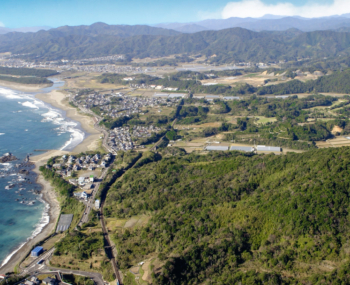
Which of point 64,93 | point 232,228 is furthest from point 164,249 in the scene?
point 64,93

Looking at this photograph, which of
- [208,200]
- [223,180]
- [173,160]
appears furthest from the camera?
[173,160]

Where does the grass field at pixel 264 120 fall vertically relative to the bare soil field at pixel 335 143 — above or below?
above

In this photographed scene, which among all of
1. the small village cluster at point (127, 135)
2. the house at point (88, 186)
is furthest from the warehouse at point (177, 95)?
the house at point (88, 186)

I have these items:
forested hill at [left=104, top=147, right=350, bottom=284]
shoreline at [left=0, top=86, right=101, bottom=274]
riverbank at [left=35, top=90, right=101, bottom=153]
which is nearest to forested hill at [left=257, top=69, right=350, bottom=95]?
riverbank at [left=35, top=90, right=101, bottom=153]

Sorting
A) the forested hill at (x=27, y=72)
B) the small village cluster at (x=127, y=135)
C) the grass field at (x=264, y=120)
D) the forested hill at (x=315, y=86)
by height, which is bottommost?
the small village cluster at (x=127, y=135)

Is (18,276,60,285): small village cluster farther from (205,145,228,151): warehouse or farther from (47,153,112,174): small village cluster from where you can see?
(205,145,228,151): warehouse

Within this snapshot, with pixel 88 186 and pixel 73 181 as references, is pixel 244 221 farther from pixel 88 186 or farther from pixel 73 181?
pixel 73 181

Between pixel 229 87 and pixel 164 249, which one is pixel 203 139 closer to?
pixel 164 249

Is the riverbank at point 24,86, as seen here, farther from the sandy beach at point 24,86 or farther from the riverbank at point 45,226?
the riverbank at point 45,226
